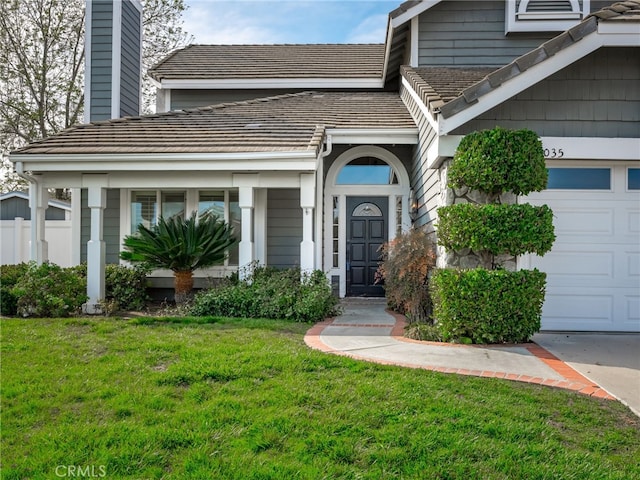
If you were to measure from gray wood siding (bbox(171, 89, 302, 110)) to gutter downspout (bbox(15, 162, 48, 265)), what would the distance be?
14.9 ft

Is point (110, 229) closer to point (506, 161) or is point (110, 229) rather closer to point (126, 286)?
point (126, 286)

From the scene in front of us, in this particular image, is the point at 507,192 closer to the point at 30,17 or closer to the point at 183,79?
the point at 183,79

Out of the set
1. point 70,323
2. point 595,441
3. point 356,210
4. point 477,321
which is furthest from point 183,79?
point 595,441

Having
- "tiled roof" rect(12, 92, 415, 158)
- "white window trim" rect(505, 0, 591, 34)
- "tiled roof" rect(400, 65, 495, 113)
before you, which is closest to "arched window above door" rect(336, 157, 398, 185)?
"tiled roof" rect(12, 92, 415, 158)

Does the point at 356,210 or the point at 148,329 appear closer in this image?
the point at 148,329

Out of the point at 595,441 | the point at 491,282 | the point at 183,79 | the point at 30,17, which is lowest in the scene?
the point at 595,441

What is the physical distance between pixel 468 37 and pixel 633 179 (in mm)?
4677

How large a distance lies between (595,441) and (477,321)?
2706mm

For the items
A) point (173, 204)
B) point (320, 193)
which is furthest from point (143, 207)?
point (320, 193)

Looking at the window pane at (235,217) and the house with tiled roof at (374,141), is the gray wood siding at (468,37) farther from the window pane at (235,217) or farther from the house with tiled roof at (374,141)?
the window pane at (235,217)

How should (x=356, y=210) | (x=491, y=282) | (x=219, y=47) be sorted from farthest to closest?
(x=219, y=47) → (x=356, y=210) → (x=491, y=282)

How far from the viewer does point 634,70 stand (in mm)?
6555

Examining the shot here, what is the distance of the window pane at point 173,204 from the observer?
10375 mm

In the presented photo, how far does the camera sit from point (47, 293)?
762cm
